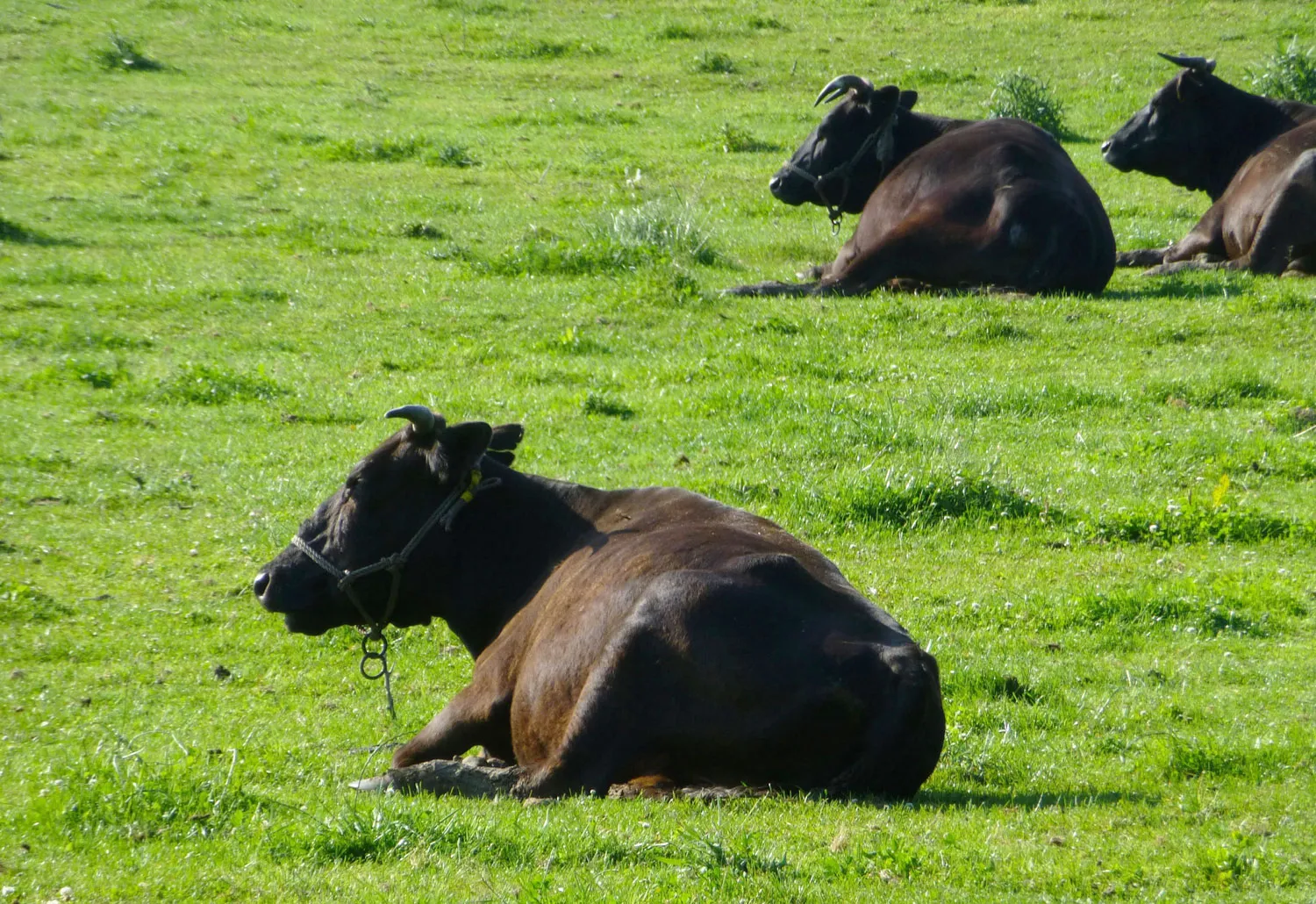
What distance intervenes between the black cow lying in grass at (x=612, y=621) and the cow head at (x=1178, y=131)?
1357 cm

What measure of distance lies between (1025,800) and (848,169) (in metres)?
12.8

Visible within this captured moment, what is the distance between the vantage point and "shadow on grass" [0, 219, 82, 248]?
801 inches

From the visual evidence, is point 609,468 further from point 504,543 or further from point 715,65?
point 715,65

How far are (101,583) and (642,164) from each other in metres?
15.1

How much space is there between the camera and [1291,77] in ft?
83.8

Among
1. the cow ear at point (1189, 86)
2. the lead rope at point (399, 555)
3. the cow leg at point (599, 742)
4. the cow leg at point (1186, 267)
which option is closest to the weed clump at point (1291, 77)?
the cow ear at point (1189, 86)

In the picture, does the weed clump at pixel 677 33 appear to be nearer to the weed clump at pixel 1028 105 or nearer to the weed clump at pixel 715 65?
the weed clump at pixel 715 65

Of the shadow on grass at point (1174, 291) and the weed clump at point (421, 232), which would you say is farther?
the weed clump at point (421, 232)

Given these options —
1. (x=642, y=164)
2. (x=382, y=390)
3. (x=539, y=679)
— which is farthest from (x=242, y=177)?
(x=539, y=679)

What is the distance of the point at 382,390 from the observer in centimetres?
1496

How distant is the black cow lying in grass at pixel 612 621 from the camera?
6.54 metres

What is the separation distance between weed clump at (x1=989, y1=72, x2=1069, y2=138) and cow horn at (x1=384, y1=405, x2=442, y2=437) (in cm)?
1937

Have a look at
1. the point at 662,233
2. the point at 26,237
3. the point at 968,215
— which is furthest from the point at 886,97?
the point at 26,237

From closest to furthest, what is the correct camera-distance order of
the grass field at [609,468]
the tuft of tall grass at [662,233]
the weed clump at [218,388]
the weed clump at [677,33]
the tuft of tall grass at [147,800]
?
the grass field at [609,468] → the tuft of tall grass at [147,800] → the weed clump at [218,388] → the tuft of tall grass at [662,233] → the weed clump at [677,33]
